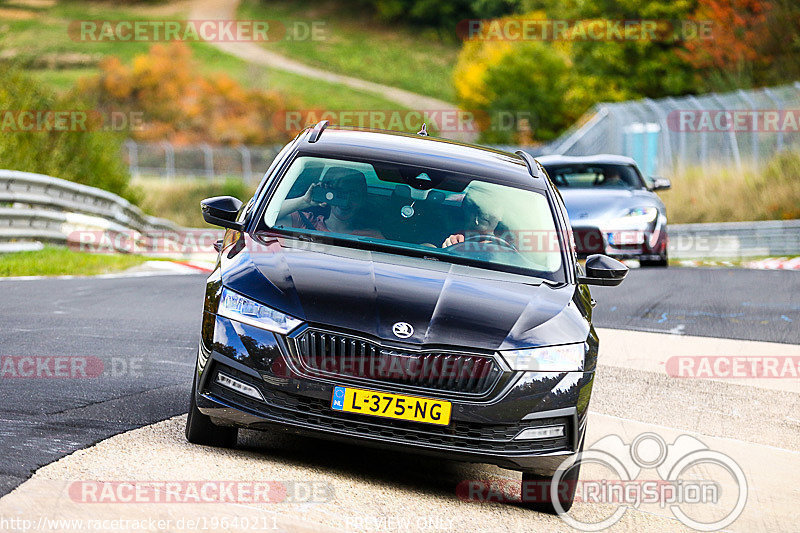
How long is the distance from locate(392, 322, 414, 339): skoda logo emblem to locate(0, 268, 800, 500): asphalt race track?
1610 mm

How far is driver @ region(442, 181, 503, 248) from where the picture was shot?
22.7 feet

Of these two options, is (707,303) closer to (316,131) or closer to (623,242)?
(623,242)

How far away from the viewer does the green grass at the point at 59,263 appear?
1562 cm

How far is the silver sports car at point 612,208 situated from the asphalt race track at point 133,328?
49 centimetres

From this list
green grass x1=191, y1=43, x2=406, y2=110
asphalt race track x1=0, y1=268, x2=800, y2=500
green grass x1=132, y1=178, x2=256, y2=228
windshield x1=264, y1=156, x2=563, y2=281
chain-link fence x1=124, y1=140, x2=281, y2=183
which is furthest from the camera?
green grass x1=191, y1=43, x2=406, y2=110

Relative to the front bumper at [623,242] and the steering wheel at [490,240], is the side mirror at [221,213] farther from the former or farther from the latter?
the front bumper at [623,242]

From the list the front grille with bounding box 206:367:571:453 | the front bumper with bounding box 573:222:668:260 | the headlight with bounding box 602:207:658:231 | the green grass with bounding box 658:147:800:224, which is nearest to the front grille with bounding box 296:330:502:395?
the front grille with bounding box 206:367:571:453

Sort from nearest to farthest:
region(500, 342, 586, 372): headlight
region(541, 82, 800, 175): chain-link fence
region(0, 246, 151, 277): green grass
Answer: region(500, 342, 586, 372): headlight → region(0, 246, 151, 277): green grass → region(541, 82, 800, 175): chain-link fence

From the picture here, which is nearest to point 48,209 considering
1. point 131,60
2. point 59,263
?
point 59,263

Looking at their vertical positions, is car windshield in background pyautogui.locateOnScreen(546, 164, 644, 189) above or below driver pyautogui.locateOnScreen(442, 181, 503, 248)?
below

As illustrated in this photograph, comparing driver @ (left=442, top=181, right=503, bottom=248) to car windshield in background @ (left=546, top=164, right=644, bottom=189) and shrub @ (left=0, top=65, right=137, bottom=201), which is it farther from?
shrub @ (left=0, top=65, right=137, bottom=201)

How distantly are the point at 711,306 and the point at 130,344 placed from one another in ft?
24.3

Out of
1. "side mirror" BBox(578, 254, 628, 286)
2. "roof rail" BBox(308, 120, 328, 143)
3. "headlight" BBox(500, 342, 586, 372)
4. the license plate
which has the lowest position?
the license plate

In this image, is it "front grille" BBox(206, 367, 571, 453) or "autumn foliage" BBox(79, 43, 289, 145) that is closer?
"front grille" BBox(206, 367, 571, 453)
